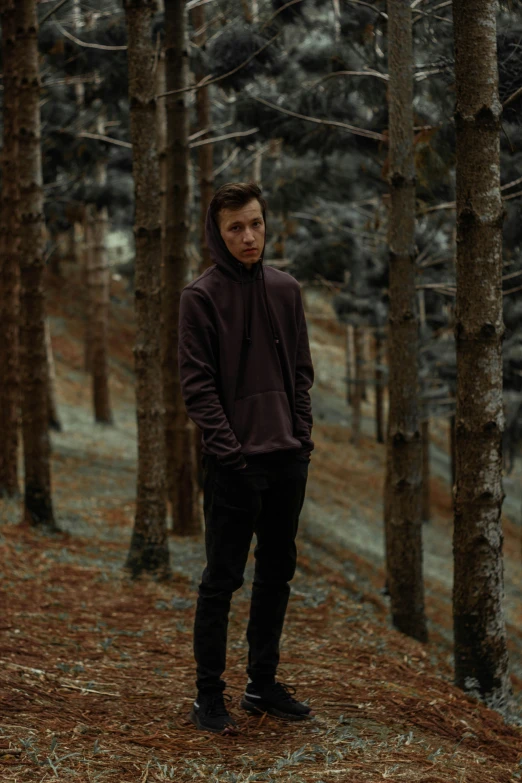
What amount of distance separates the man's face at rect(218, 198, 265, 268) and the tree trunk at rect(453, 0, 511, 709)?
5.00 ft

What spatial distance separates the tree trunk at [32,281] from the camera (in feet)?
31.4

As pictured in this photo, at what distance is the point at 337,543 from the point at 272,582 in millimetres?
12454

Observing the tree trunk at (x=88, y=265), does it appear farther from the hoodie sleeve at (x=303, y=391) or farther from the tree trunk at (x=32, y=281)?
the hoodie sleeve at (x=303, y=391)

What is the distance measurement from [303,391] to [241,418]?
0.48 metres

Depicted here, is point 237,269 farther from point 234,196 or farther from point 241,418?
point 241,418

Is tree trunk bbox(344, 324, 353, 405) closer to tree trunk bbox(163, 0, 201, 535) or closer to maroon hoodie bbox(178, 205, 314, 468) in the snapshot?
tree trunk bbox(163, 0, 201, 535)

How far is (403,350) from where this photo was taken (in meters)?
8.09

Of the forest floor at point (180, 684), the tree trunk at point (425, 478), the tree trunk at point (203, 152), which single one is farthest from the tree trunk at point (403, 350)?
the tree trunk at point (425, 478)

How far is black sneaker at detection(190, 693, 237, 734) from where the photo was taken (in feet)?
14.3

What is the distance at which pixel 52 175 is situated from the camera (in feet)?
57.0

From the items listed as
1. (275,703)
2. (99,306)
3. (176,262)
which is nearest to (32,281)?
(176,262)

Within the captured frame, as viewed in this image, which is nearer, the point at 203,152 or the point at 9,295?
the point at 9,295

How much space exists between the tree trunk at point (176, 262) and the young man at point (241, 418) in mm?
6283

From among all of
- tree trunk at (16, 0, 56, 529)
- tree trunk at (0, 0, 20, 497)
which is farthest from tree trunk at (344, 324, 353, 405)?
tree trunk at (16, 0, 56, 529)
